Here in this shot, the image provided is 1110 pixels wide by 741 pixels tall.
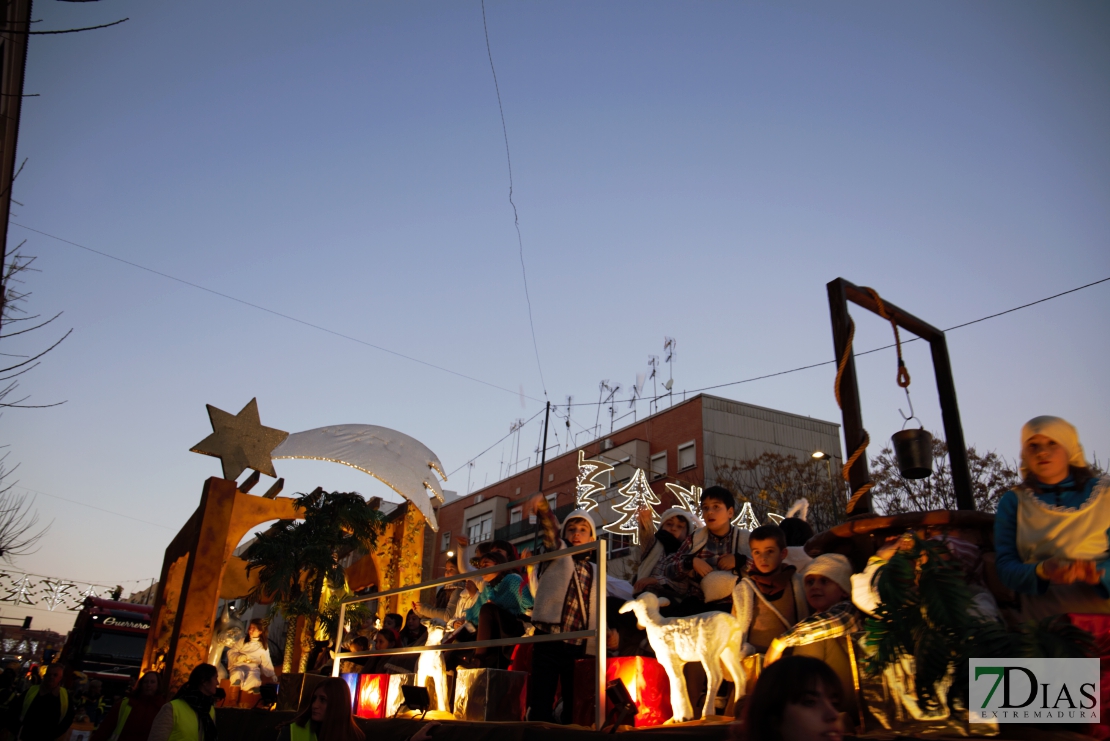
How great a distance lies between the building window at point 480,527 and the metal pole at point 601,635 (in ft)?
116

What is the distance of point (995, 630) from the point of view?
7.70ft

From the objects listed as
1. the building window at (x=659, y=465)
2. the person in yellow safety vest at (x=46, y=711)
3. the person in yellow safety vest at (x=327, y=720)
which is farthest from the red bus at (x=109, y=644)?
the building window at (x=659, y=465)

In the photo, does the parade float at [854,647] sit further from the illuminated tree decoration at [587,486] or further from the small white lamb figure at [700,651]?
the illuminated tree decoration at [587,486]

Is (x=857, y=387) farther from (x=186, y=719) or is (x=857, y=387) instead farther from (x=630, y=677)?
(x=186, y=719)

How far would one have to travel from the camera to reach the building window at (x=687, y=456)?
29422 mm

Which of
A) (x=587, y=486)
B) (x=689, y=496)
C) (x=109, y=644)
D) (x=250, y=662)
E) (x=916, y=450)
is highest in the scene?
(x=587, y=486)

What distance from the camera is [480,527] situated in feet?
131

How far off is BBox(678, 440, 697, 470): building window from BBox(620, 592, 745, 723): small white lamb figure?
84.8 feet

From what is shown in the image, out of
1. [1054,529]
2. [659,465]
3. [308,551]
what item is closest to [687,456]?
[659,465]

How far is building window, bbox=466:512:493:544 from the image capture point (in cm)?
3897

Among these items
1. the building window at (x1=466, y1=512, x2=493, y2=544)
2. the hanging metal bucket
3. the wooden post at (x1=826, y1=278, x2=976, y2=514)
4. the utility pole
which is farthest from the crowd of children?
the building window at (x1=466, y1=512, x2=493, y2=544)

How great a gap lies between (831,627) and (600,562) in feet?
3.66

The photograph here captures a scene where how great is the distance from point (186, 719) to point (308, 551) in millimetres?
5788

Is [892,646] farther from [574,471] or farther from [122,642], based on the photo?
[574,471]
